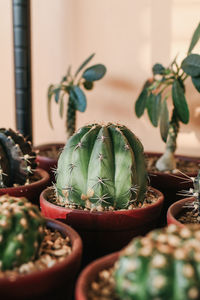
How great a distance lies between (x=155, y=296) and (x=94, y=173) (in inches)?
17.1

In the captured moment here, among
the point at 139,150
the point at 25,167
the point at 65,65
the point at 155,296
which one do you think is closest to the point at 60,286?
the point at 155,296

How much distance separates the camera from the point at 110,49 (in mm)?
1684

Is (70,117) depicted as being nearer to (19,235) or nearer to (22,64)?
(22,64)

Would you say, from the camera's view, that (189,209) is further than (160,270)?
Yes

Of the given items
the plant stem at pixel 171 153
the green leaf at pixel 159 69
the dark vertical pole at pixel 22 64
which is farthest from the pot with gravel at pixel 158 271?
the dark vertical pole at pixel 22 64

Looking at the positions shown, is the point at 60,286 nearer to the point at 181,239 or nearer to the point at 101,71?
the point at 181,239

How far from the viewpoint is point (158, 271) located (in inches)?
19.3

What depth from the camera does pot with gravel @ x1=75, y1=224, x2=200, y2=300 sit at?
487 mm

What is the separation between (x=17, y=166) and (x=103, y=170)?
0.34 m

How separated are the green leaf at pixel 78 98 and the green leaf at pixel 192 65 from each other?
0.42 meters

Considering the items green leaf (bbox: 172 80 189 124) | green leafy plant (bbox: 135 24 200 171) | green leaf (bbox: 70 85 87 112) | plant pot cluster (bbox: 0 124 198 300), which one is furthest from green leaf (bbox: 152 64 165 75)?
plant pot cluster (bbox: 0 124 198 300)

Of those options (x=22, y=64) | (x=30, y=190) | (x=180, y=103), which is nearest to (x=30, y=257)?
(x=30, y=190)

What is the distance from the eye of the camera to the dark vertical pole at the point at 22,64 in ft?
5.37

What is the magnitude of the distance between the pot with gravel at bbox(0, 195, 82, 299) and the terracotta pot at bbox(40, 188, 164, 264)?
0.09 metres
